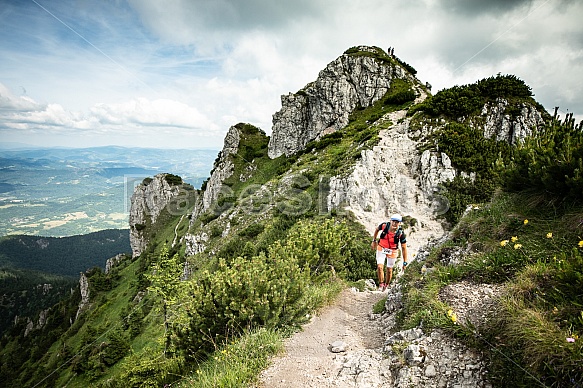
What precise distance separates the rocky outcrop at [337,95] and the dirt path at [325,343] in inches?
1461

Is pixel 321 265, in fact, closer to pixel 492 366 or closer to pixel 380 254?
pixel 380 254

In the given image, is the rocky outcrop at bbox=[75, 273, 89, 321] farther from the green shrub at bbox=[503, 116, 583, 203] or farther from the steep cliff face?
the green shrub at bbox=[503, 116, 583, 203]

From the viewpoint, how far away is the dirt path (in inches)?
205

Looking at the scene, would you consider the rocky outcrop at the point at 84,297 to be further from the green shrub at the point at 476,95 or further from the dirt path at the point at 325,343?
the green shrub at the point at 476,95

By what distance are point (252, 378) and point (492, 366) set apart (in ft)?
12.6

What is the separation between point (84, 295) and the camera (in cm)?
7125

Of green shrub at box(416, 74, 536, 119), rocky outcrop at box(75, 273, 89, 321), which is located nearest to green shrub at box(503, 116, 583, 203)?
green shrub at box(416, 74, 536, 119)

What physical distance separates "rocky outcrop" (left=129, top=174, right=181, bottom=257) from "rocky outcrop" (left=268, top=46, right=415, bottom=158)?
48.4m

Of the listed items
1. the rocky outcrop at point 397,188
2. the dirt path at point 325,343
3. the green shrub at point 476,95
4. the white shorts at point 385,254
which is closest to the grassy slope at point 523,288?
the dirt path at point 325,343

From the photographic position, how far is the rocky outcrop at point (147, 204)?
83000 millimetres

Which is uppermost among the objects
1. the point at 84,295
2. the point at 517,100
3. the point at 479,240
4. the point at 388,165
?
the point at 517,100

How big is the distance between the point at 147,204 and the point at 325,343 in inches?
3669

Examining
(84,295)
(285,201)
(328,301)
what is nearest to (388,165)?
(285,201)

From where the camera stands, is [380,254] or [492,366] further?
[380,254]
